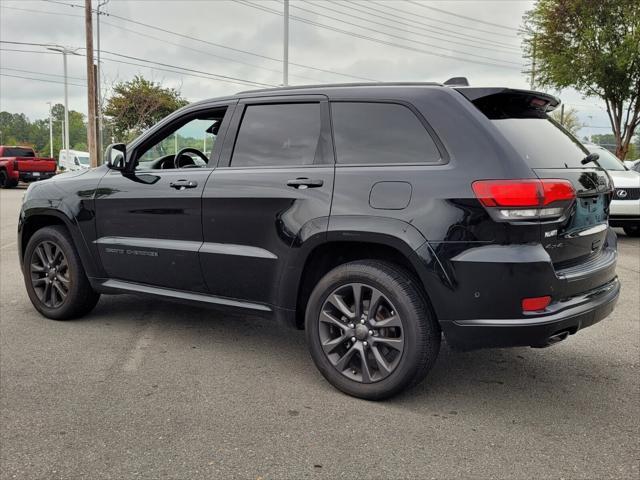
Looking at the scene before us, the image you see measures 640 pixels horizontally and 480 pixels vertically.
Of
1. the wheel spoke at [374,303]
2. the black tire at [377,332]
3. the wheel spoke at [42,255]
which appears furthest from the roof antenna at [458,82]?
the wheel spoke at [42,255]

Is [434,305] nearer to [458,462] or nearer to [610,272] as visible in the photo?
A: [458,462]

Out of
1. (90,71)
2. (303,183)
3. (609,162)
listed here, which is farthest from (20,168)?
(303,183)

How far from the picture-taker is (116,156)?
4.75m

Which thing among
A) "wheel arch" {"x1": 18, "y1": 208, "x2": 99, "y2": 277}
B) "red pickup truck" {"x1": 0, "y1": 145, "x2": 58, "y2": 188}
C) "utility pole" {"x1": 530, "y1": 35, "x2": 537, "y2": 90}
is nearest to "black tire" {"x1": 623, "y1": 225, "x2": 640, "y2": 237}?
"wheel arch" {"x1": 18, "y1": 208, "x2": 99, "y2": 277}

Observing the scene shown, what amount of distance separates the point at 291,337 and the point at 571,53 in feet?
69.2

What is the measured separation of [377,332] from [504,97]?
59.9 inches

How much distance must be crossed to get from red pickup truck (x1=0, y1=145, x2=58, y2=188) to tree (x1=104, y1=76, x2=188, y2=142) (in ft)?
65.1

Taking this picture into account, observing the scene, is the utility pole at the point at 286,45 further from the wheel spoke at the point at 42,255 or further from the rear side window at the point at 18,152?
the wheel spoke at the point at 42,255

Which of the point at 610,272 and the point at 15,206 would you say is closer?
the point at 610,272

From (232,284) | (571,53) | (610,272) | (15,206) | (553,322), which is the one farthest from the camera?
(571,53)

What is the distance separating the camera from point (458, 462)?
2809 millimetres

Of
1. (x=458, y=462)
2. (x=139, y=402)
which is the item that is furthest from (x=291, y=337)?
(x=458, y=462)

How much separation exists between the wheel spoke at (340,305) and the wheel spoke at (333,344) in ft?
0.44

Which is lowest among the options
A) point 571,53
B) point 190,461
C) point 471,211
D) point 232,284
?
point 190,461
